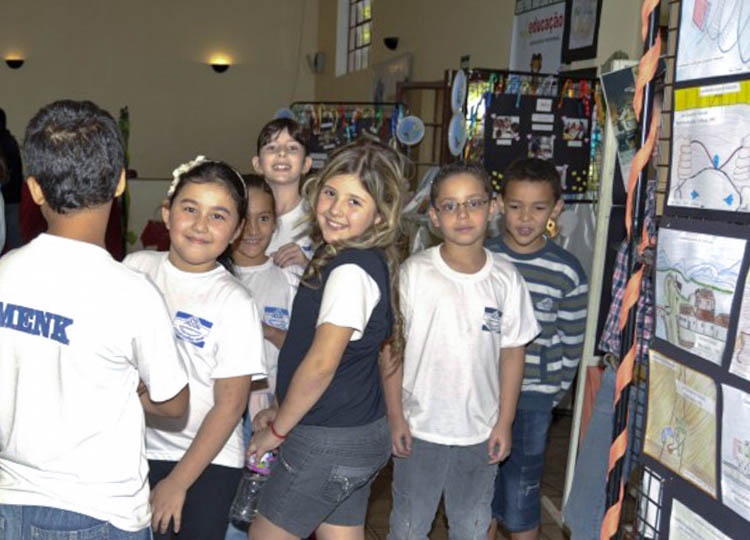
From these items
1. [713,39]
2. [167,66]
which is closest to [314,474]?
[713,39]

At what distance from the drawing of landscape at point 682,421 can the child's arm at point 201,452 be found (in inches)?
33.7

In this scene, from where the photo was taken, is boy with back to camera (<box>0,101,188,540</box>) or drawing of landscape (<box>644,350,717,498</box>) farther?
boy with back to camera (<box>0,101,188,540</box>)

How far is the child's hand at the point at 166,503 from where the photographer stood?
1918mm

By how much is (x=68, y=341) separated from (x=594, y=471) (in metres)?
1.16

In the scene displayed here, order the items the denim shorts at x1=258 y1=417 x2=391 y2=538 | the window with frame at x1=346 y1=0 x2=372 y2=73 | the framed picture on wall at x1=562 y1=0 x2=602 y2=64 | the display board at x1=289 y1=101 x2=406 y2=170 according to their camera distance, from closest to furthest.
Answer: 1. the denim shorts at x1=258 y1=417 x2=391 y2=538
2. the framed picture on wall at x1=562 y1=0 x2=602 y2=64
3. the display board at x1=289 y1=101 x2=406 y2=170
4. the window with frame at x1=346 y1=0 x2=372 y2=73

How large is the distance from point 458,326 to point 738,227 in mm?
1125

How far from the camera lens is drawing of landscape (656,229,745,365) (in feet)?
4.40

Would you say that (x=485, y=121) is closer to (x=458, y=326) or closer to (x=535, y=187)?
(x=535, y=187)

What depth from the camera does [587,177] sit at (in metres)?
4.51

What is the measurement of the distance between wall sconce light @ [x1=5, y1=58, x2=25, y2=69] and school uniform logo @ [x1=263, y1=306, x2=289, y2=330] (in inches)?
415

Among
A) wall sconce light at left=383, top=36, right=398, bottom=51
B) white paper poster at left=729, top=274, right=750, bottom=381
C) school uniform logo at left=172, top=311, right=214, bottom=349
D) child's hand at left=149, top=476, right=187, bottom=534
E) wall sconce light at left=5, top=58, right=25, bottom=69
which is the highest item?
wall sconce light at left=383, top=36, right=398, bottom=51

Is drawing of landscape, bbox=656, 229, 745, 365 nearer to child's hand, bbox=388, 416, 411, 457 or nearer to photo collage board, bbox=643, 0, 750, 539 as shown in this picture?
photo collage board, bbox=643, 0, 750, 539

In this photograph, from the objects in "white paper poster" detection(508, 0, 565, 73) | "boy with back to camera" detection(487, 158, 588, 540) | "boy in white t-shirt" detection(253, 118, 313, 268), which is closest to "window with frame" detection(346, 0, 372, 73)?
"white paper poster" detection(508, 0, 565, 73)

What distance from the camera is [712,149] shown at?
1374 mm
